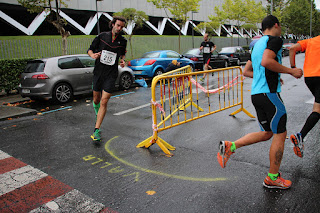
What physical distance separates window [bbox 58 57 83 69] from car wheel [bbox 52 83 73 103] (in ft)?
2.14

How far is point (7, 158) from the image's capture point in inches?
177

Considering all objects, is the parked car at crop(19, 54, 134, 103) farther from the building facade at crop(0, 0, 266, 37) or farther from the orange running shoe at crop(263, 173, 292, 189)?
the orange running shoe at crop(263, 173, 292, 189)

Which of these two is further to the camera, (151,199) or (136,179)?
(136,179)

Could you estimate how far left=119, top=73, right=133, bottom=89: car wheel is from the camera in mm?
11391

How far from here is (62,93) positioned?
364 inches

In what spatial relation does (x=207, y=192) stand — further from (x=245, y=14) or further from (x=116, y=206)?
(x=245, y=14)

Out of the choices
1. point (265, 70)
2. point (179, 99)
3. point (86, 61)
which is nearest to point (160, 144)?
point (179, 99)

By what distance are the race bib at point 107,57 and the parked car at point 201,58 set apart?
41.5 feet

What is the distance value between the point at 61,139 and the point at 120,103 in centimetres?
361

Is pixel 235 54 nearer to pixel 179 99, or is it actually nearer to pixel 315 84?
pixel 179 99

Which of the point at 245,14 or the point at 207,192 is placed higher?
the point at 245,14

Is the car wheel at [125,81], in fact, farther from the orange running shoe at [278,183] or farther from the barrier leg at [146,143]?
the orange running shoe at [278,183]

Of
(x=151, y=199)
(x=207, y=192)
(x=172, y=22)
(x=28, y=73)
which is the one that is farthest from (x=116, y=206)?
(x=172, y=22)

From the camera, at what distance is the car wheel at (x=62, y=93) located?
9055mm
